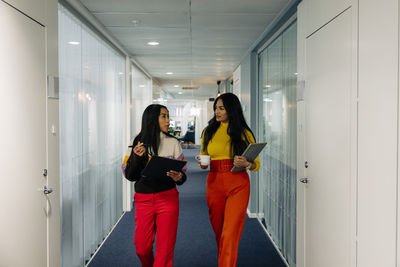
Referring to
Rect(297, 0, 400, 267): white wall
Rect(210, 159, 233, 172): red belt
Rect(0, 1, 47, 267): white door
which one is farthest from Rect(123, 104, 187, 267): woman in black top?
Rect(297, 0, 400, 267): white wall

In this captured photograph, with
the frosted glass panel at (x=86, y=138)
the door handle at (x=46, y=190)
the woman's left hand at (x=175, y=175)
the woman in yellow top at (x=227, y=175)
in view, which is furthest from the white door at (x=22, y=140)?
the woman in yellow top at (x=227, y=175)

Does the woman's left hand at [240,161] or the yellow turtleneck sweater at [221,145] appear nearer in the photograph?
the woman's left hand at [240,161]

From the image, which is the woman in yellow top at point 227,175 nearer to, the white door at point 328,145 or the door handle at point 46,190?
the white door at point 328,145

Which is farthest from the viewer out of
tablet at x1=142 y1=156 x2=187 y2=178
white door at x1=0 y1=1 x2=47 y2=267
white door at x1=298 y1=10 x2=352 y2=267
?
tablet at x1=142 y1=156 x2=187 y2=178

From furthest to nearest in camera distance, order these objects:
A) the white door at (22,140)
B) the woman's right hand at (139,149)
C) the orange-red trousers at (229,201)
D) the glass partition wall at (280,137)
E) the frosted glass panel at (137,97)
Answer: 1. the frosted glass panel at (137,97)
2. the glass partition wall at (280,137)
3. the orange-red trousers at (229,201)
4. the woman's right hand at (139,149)
5. the white door at (22,140)

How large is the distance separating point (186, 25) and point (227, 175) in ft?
7.07

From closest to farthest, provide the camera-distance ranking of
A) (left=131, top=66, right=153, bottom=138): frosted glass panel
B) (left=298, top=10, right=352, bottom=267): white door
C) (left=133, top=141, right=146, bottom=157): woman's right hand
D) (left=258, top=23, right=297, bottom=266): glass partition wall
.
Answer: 1. (left=298, top=10, right=352, bottom=267): white door
2. (left=133, top=141, right=146, bottom=157): woman's right hand
3. (left=258, top=23, right=297, bottom=266): glass partition wall
4. (left=131, top=66, right=153, bottom=138): frosted glass panel

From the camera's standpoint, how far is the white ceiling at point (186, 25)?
3.42 metres

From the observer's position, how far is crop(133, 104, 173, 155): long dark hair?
8.72 ft

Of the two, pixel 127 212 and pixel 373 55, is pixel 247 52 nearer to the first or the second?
pixel 127 212

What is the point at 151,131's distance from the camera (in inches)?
106

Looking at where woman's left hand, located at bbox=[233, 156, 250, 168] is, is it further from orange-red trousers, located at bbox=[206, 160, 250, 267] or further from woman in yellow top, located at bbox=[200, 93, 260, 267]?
orange-red trousers, located at bbox=[206, 160, 250, 267]

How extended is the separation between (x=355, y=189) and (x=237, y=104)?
129 centimetres

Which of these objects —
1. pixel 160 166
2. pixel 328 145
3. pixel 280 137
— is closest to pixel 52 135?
pixel 160 166
